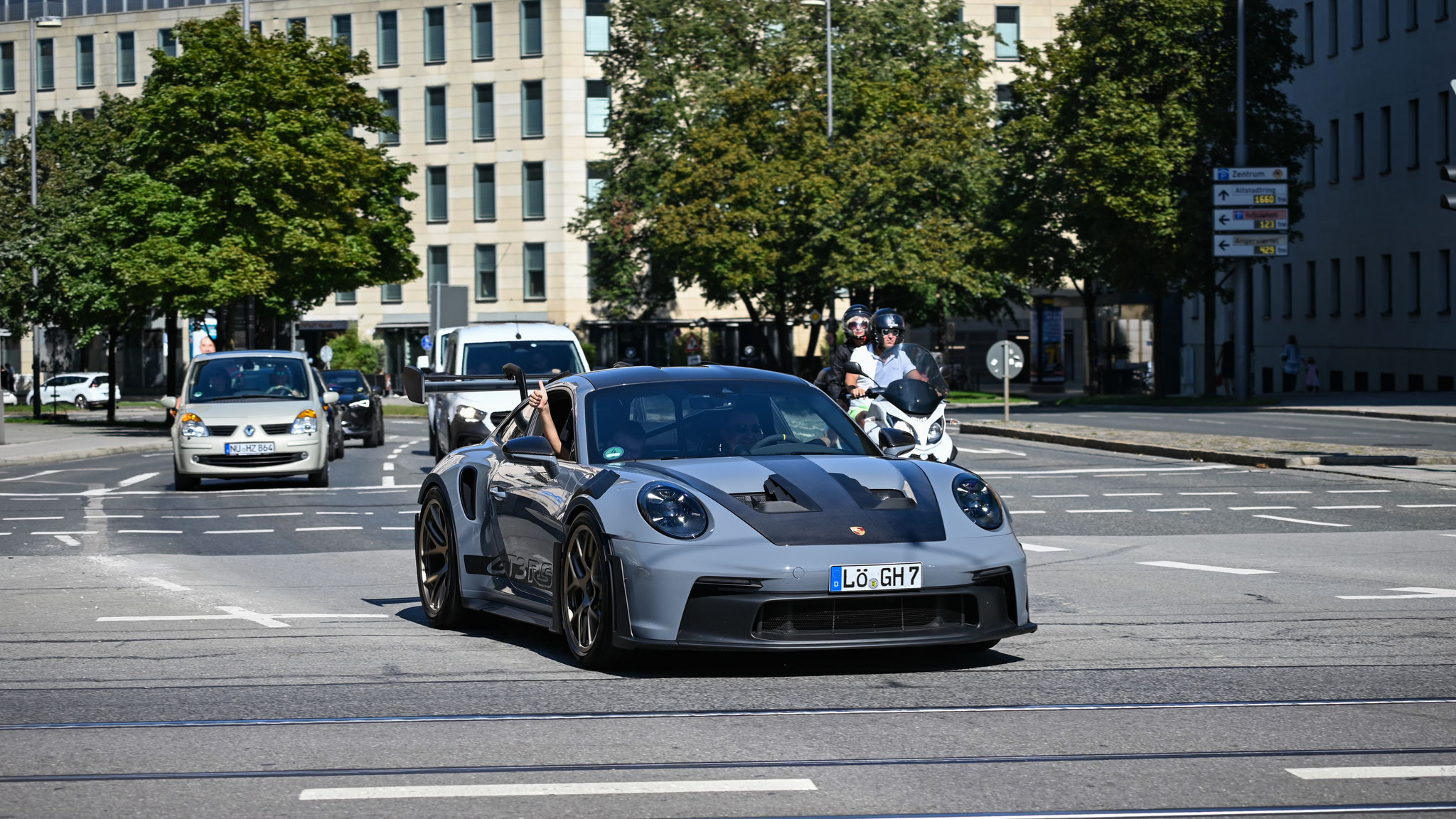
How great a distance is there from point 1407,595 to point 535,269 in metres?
75.5

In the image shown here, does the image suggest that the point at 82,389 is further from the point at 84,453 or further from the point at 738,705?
the point at 738,705

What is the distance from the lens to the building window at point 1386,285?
57062 mm

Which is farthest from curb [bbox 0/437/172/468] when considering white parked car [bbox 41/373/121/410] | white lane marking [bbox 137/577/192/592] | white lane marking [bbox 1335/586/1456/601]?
white parked car [bbox 41/373/121/410]

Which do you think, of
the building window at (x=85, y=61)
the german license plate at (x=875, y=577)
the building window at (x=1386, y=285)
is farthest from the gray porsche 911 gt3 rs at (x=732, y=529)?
the building window at (x=85, y=61)

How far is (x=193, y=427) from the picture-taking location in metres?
23.8

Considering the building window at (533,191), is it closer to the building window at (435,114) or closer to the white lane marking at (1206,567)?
the building window at (435,114)

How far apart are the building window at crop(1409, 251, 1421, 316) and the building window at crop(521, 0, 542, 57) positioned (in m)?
40.6

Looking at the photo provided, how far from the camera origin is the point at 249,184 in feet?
141

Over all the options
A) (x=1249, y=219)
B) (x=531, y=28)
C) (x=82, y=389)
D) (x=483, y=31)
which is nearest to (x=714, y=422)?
(x=1249, y=219)

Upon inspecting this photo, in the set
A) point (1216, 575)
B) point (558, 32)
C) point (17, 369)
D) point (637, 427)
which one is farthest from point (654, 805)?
point (17, 369)

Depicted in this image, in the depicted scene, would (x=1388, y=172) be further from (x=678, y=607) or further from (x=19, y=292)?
(x=678, y=607)

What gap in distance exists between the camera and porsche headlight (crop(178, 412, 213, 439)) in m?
23.7

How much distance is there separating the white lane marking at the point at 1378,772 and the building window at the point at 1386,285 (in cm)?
5367

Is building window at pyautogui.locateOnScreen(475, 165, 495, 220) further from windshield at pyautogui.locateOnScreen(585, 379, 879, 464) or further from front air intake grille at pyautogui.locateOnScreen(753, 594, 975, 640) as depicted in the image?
front air intake grille at pyautogui.locateOnScreen(753, 594, 975, 640)
